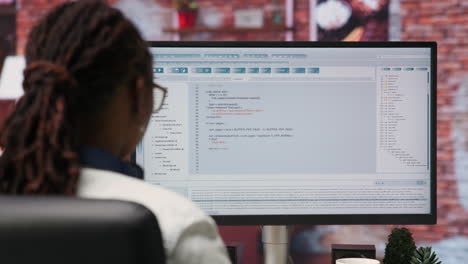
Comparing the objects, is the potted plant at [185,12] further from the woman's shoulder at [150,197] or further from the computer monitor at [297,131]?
the woman's shoulder at [150,197]

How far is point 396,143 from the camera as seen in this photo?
1.23 meters

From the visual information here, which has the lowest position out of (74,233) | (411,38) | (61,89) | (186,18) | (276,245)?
(276,245)

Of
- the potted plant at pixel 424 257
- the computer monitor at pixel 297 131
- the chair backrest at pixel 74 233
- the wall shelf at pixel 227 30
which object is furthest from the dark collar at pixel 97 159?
the wall shelf at pixel 227 30

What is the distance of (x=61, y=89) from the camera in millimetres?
575

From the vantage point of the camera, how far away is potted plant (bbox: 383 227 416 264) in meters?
1.16

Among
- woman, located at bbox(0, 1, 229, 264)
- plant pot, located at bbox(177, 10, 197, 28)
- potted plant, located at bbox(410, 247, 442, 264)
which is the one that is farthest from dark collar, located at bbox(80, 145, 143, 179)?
plant pot, located at bbox(177, 10, 197, 28)

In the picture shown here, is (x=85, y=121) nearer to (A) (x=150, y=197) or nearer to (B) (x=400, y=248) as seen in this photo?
(A) (x=150, y=197)

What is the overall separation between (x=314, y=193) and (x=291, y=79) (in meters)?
0.24

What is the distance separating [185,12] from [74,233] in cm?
403

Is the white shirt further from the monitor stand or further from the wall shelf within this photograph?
the wall shelf

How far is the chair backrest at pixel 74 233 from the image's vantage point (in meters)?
0.48

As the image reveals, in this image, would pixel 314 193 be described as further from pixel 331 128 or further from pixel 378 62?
pixel 378 62

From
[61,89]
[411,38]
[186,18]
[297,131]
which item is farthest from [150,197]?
[186,18]

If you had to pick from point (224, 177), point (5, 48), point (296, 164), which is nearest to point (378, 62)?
point (296, 164)
